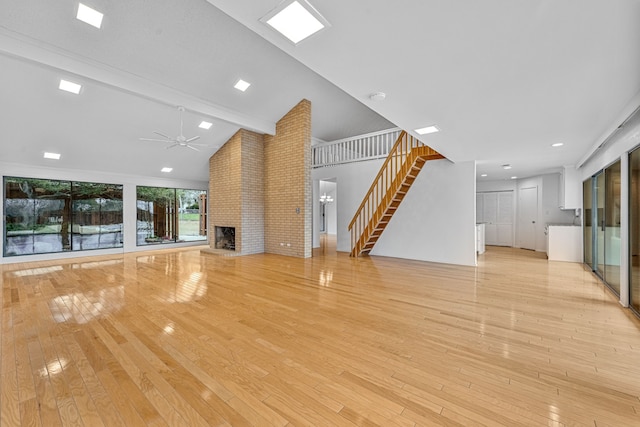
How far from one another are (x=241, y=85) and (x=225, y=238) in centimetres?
479

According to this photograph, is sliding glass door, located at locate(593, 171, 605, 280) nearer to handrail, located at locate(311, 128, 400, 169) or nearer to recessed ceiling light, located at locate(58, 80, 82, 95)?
handrail, located at locate(311, 128, 400, 169)

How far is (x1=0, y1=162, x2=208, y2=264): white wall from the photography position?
22.6 feet

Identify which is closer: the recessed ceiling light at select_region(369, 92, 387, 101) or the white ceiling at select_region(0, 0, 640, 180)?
the white ceiling at select_region(0, 0, 640, 180)

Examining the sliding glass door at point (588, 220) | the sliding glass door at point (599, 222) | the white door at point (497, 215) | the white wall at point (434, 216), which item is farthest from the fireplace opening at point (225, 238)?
the sliding glass door at point (588, 220)

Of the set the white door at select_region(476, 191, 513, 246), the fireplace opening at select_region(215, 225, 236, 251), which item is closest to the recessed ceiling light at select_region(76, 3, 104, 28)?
the fireplace opening at select_region(215, 225, 236, 251)

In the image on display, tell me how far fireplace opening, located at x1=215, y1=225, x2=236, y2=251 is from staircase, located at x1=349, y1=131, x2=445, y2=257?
153 inches

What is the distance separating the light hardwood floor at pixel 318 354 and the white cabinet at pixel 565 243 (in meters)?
2.63

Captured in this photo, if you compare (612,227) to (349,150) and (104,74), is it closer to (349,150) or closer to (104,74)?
(349,150)

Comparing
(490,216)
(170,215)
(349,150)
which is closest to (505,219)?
(490,216)

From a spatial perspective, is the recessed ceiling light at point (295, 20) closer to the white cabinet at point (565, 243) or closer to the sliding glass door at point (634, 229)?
the sliding glass door at point (634, 229)

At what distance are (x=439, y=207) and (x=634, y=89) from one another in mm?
4146

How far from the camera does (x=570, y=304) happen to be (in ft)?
12.1

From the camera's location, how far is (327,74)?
2.44 metres

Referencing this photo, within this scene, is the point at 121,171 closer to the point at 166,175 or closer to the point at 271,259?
the point at 166,175
